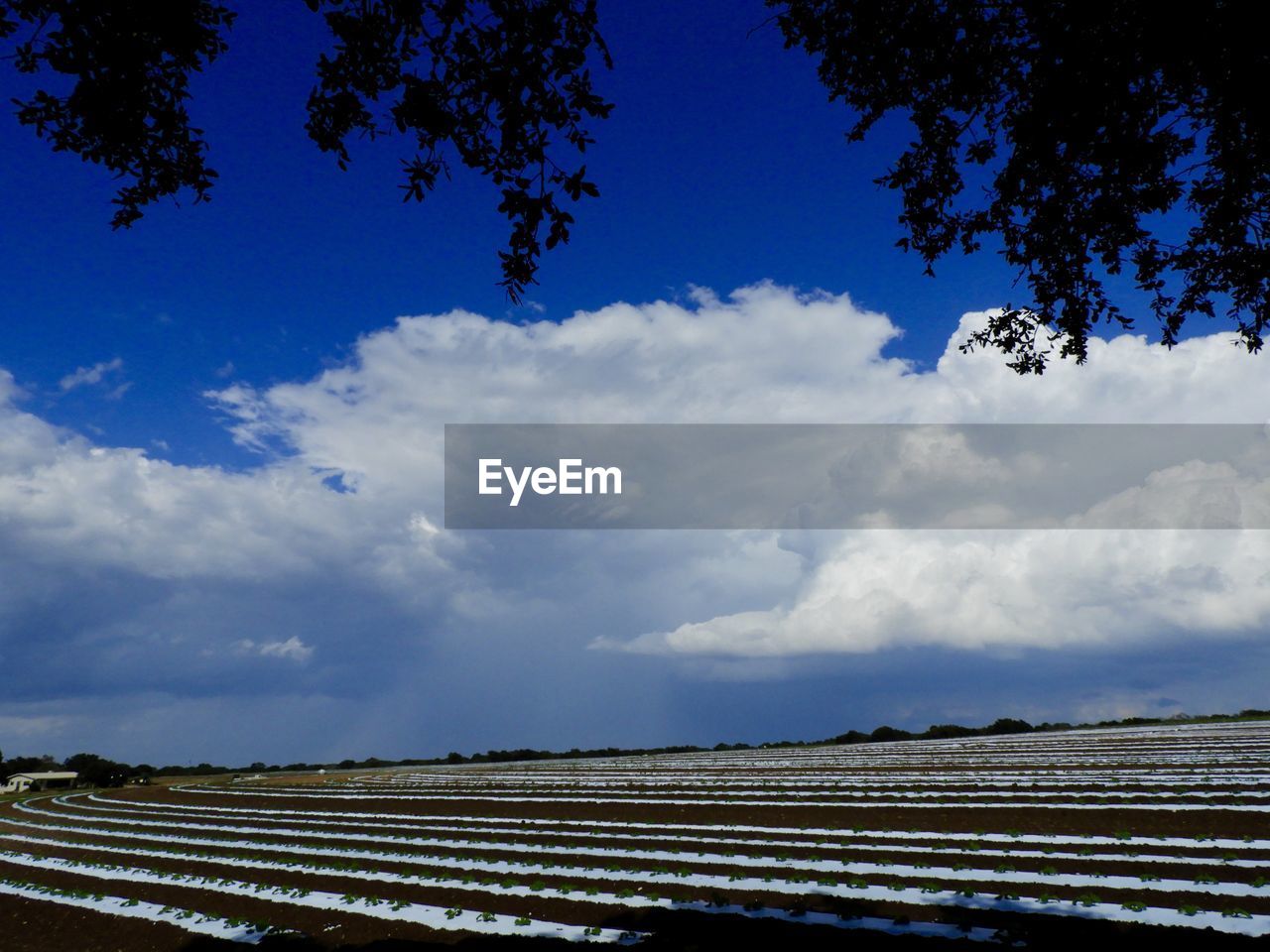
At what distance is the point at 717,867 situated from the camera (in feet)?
56.3

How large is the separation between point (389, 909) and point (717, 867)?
7405 mm

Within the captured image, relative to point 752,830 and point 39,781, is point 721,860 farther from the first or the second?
point 39,781

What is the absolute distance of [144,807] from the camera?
42.4 meters

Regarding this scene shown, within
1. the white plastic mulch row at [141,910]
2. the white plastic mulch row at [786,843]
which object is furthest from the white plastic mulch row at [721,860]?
the white plastic mulch row at [141,910]

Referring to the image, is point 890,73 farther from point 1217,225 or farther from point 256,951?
point 256,951

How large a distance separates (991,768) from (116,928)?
109 feet

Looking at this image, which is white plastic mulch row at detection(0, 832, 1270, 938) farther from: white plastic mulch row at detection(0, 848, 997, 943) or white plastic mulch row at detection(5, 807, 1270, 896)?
white plastic mulch row at detection(0, 848, 997, 943)

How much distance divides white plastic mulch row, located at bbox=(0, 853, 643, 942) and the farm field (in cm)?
8

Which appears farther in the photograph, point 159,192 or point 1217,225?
point 1217,225

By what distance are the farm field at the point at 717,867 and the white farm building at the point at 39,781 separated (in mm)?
48668

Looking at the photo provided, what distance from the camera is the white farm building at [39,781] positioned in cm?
6969

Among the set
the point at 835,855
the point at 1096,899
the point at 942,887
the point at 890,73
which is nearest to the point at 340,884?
the point at 835,855

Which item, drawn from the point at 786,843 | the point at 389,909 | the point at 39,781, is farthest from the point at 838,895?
the point at 39,781

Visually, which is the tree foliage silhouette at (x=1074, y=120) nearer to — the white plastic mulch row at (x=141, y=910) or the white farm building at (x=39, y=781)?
the white plastic mulch row at (x=141, y=910)
